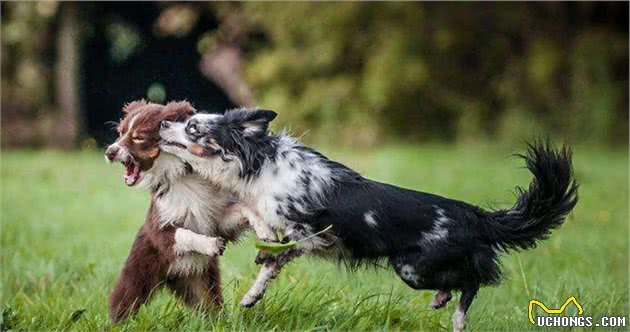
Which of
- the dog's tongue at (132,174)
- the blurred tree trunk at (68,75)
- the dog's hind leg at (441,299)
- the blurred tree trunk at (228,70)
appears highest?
the blurred tree trunk at (228,70)

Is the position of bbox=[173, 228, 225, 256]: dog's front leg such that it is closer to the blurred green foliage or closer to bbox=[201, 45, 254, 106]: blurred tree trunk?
the blurred green foliage

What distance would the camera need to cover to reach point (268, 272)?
163 inches

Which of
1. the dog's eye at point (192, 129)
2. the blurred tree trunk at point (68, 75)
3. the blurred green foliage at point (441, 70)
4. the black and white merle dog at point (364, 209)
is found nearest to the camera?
the black and white merle dog at point (364, 209)

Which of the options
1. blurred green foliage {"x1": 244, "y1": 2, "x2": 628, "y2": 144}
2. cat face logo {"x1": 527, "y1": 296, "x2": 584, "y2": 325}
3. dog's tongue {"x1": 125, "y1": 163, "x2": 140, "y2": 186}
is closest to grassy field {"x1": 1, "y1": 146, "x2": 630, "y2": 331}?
cat face logo {"x1": 527, "y1": 296, "x2": 584, "y2": 325}

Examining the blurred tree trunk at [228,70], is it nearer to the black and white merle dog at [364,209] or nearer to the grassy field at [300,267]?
the grassy field at [300,267]

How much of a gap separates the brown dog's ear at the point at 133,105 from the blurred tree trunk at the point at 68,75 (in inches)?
513

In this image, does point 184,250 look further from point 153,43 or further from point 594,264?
point 153,43

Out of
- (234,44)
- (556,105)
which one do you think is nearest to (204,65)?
(234,44)

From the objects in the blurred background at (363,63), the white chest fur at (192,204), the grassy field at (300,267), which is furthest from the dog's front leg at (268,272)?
the blurred background at (363,63)

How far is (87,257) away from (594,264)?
380cm

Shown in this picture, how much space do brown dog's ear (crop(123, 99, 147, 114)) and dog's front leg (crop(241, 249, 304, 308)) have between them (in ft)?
3.48

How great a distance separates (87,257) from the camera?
7.02 metres

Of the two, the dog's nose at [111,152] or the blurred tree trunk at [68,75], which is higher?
the blurred tree trunk at [68,75]

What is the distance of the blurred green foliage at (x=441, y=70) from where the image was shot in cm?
1619
